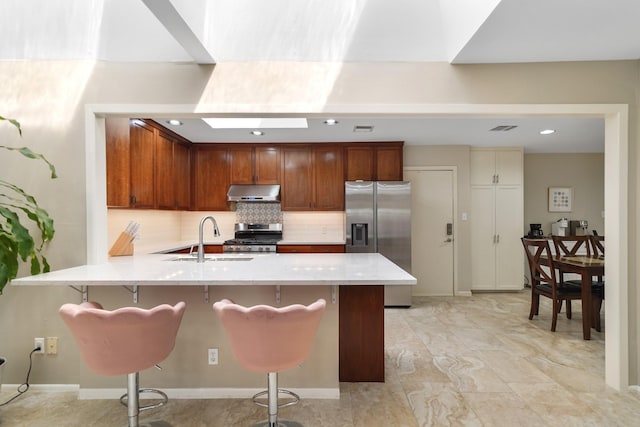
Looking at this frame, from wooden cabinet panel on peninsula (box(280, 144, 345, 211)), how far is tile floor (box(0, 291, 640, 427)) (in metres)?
2.32

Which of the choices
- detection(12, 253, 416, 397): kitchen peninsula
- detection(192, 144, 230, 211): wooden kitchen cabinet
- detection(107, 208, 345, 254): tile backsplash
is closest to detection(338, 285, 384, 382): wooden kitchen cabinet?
detection(12, 253, 416, 397): kitchen peninsula

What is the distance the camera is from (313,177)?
5.42 metres

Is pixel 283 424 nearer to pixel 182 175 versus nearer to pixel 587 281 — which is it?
pixel 587 281

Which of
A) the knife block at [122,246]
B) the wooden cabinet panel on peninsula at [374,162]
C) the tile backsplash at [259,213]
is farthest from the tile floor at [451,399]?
the tile backsplash at [259,213]

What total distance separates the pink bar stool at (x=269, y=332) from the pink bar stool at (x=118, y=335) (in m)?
0.34

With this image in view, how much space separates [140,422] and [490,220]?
211 inches

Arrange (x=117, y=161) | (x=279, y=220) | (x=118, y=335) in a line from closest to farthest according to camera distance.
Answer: (x=118, y=335)
(x=117, y=161)
(x=279, y=220)

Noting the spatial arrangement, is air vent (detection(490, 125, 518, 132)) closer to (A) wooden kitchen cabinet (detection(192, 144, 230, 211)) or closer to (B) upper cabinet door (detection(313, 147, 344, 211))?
(B) upper cabinet door (detection(313, 147, 344, 211))

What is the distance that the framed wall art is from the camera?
6.30 m

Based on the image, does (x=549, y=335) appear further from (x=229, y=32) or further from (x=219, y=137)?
(x=219, y=137)

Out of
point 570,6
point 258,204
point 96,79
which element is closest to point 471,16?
point 570,6

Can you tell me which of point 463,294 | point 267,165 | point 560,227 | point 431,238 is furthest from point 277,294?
point 560,227

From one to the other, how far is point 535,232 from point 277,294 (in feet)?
17.0

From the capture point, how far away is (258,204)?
5699mm
